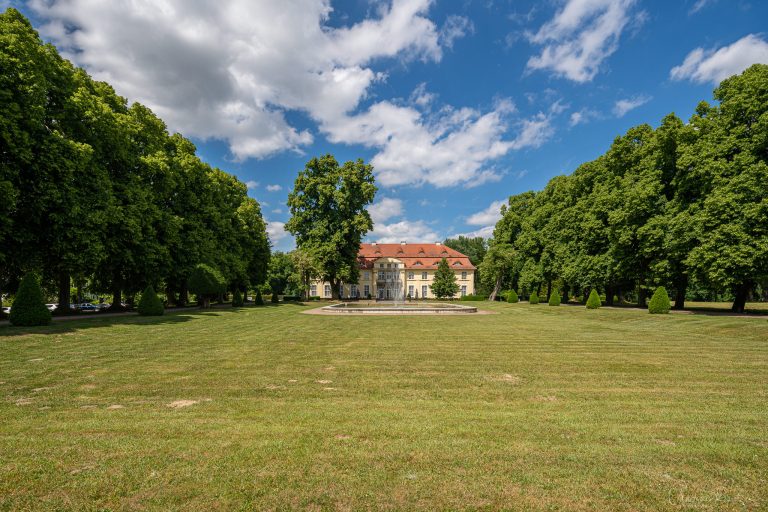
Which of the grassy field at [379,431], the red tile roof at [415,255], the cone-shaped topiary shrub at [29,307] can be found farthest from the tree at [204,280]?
the red tile roof at [415,255]

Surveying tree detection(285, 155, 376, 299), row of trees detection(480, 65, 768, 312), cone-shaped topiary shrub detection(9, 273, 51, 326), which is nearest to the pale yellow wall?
tree detection(285, 155, 376, 299)

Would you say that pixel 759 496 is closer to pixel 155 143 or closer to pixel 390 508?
pixel 390 508

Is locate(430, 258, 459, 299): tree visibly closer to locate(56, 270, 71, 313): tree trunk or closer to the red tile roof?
the red tile roof

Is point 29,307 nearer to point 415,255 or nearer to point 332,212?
point 332,212

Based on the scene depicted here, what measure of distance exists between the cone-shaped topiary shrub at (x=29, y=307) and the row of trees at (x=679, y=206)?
33.9 m

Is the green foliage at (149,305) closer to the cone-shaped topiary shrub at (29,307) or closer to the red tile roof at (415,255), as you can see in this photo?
the cone-shaped topiary shrub at (29,307)

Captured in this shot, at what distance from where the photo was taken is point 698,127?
24375 mm

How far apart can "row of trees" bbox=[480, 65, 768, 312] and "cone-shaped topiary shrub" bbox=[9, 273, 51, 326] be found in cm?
3387

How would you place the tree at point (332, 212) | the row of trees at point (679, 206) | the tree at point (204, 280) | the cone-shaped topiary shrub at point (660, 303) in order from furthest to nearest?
the tree at point (332, 212)
the tree at point (204, 280)
the cone-shaped topiary shrub at point (660, 303)
the row of trees at point (679, 206)

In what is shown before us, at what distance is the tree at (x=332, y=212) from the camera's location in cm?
4462

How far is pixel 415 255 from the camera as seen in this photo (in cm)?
7350

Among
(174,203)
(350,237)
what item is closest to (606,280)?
(350,237)

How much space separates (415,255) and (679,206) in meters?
51.2

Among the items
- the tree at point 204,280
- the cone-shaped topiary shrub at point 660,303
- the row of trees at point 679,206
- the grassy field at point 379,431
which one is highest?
the row of trees at point 679,206
